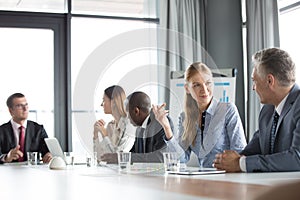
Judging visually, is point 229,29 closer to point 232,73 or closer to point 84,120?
point 232,73

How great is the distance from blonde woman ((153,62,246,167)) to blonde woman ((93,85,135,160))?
1.16 feet

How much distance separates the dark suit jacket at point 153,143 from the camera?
2.74 m

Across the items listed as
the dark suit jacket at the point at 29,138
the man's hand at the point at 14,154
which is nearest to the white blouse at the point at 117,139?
the man's hand at the point at 14,154

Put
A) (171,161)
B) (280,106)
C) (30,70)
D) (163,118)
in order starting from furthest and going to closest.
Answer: (30,70), (163,118), (280,106), (171,161)

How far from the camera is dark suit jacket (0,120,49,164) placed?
4816mm

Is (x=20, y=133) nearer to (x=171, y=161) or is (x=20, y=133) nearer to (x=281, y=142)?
(x=171, y=161)

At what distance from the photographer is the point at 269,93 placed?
8.46 ft

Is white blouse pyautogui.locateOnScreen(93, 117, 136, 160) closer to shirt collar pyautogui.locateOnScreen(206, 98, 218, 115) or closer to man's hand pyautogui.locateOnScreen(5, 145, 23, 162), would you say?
shirt collar pyautogui.locateOnScreen(206, 98, 218, 115)

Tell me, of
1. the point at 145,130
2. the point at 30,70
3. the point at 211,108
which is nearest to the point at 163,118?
the point at 145,130

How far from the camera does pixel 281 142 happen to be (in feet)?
7.92

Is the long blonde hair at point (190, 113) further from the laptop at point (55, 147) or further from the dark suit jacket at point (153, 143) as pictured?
the laptop at point (55, 147)

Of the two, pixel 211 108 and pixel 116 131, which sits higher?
pixel 211 108

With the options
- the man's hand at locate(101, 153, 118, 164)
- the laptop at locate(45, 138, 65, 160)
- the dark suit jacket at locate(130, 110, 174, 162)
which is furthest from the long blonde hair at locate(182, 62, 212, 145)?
the laptop at locate(45, 138, 65, 160)

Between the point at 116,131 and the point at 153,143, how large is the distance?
1.47 ft
